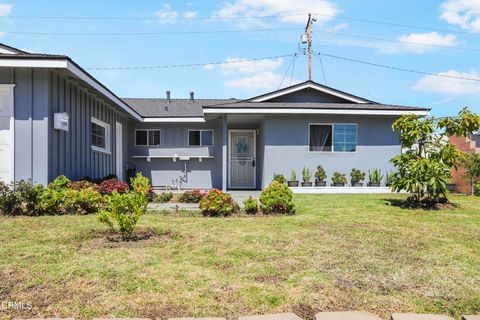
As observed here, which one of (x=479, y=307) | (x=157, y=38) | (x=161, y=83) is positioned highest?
(x=157, y=38)

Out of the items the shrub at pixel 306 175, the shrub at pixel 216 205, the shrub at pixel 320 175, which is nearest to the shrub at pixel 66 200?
the shrub at pixel 216 205

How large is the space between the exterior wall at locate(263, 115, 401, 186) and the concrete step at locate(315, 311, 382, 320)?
10.6m

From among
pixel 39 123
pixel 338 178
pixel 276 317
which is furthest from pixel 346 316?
pixel 338 178

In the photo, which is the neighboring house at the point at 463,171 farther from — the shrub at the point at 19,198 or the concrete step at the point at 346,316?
the shrub at the point at 19,198

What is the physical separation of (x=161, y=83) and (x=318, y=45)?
9352mm

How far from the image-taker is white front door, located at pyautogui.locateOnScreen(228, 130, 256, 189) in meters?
15.7

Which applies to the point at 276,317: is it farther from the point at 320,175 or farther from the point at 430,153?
the point at 320,175

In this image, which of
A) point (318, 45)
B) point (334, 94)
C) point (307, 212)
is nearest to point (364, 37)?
point (318, 45)

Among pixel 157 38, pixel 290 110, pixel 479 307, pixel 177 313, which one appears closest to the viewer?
Answer: pixel 177 313

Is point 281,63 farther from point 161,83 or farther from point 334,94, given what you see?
point 334,94

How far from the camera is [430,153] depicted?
9.00 meters

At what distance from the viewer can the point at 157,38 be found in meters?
19.8

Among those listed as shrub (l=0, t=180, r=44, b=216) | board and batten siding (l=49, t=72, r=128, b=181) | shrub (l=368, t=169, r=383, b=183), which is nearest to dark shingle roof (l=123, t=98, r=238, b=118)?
board and batten siding (l=49, t=72, r=128, b=181)

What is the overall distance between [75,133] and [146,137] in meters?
6.78
